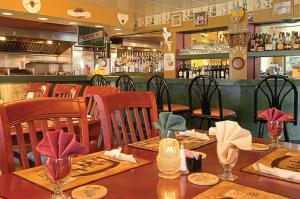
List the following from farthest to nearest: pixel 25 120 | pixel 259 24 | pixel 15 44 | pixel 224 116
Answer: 1. pixel 15 44
2. pixel 259 24
3. pixel 224 116
4. pixel 25 120

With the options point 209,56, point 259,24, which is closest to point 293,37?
point 259,24

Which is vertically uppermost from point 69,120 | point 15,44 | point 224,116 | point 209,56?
point 15,44

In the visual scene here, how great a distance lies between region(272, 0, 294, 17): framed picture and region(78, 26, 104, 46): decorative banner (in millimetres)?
3666

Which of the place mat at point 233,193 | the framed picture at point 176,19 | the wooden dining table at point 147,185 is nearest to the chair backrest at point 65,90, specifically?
the wooden dining table at point 147,185

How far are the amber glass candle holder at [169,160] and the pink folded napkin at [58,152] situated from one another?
293 mm

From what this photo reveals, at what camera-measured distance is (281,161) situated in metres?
1.21

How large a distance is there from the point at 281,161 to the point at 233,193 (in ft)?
1.36

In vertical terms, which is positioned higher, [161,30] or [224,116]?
[161,30]

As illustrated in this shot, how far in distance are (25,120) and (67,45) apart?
792 cm

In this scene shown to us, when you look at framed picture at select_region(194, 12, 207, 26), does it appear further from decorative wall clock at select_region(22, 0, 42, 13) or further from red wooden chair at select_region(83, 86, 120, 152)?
red wooden chair at select_region(83, 86, 120, 152)

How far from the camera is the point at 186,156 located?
3.64 ft

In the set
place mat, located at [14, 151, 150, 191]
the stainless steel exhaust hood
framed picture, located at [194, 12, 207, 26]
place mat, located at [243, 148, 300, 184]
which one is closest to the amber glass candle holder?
place mat, located at [14, 151, 150, 191]

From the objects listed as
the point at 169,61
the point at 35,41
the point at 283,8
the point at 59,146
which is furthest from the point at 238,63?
the point at 35,41

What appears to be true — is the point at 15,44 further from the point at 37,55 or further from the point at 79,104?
the point at 79,104
